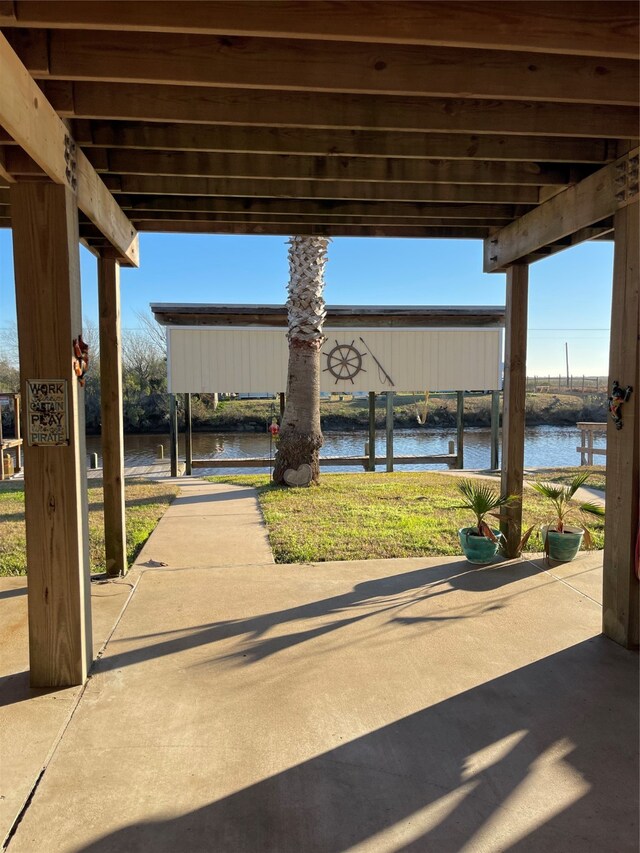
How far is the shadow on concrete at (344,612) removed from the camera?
10.6ft

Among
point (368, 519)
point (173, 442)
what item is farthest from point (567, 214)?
point (173, 442)

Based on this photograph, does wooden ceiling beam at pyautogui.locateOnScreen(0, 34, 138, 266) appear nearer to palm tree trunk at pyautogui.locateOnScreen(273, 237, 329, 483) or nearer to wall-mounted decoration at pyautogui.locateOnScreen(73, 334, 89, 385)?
wall-mounted decoration at pyautogui.locateOnScreen(73, 334, 89, 385)

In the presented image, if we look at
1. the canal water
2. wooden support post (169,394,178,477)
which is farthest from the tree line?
wooden support post (169,394,178,477)

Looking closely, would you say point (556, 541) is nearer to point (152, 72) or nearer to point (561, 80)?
point (561, 80)

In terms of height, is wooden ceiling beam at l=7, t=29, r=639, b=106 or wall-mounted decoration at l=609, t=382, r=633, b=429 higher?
wooden ceiling beam at l=7, t=29, r=639, b=106

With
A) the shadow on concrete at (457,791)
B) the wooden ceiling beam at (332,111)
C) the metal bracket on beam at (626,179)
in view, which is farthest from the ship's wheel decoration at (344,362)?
the shadow on concrete at (457,791)

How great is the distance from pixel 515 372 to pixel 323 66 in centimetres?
293

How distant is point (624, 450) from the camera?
10.5 feet

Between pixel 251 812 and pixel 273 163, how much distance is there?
3.36 meters

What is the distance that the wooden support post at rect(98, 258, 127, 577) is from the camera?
4320 mm

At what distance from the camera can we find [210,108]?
9.05 ft

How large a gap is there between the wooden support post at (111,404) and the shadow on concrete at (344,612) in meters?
1.26

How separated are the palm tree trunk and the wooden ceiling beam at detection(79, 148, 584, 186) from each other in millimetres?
5407

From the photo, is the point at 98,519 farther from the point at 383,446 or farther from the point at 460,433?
the point at 383,446
